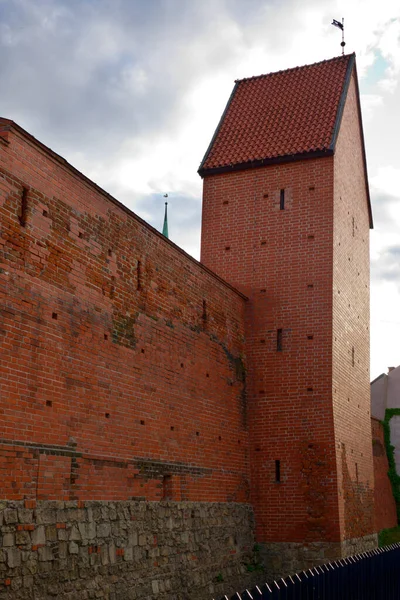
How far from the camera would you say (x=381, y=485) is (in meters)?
21.5

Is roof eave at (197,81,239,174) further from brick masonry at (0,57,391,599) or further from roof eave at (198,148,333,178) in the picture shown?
brick masonry at (0,57,391,599)

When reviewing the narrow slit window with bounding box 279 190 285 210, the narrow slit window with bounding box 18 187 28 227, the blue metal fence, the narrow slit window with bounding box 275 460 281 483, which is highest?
the narrow slit window with bounding box 279 190 285 210

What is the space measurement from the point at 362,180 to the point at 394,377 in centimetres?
873

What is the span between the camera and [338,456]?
1455cm

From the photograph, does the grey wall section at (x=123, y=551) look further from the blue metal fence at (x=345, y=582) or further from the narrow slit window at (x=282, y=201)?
the narrow slit window at (x=282, y=201)

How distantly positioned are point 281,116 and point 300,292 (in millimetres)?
4397

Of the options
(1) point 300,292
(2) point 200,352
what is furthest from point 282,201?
(2) point 200,352

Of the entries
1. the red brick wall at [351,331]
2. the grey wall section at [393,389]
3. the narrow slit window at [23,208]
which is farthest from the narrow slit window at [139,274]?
the grey wall section at [393,389]

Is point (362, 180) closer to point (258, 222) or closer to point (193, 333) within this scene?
point (258, 222)

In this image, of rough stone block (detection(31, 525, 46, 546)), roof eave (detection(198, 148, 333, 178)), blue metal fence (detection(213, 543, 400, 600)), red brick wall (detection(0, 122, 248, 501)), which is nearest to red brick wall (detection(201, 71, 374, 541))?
roof eave (detection(198, 148, 333, 178))

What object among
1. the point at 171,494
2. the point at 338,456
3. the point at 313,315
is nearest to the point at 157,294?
the point at 171,494

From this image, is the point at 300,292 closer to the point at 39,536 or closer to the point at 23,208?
the point at 23,208

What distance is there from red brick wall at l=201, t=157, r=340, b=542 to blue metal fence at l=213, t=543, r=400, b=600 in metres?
3.60

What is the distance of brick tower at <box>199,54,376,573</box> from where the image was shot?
14.3 metres
